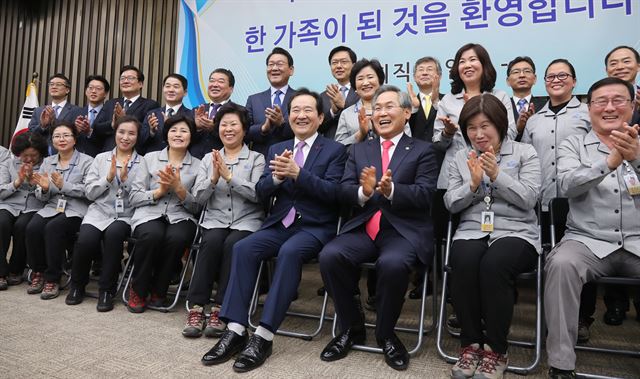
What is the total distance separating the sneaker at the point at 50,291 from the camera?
324 cm

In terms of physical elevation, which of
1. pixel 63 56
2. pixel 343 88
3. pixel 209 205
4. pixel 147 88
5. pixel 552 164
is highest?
pixel 63 56

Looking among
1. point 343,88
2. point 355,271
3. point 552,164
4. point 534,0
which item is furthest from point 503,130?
point 534,0

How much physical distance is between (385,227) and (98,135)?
3126 millimetres

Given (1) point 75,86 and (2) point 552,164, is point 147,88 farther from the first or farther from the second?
(2) point 552,164

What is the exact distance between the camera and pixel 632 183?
2.09 m

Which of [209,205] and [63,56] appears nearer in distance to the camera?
[209,205]

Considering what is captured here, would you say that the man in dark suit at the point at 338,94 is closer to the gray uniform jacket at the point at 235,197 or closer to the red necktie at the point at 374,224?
the gray uniform jacket at the point at 235,197

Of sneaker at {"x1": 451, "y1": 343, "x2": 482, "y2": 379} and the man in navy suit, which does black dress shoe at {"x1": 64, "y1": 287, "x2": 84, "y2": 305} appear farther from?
sneaker at {"x1": 451, "y1": 343, "x2": 482, "y2": 379}

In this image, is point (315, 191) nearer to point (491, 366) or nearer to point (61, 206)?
point (491, 366)

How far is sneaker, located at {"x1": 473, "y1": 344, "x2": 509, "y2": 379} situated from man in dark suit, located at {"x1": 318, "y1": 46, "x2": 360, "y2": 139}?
1.95m

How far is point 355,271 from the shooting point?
7.64ft

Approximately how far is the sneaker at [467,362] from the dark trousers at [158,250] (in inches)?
74.9

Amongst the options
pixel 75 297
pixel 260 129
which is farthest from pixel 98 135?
pixel 260 129

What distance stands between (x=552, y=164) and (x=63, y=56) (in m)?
6.94
